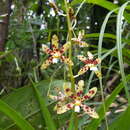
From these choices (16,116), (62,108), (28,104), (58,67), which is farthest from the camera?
(58,67)

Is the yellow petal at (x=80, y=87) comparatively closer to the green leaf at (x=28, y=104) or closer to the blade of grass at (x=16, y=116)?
the blade of grass at (x=16, y=116)

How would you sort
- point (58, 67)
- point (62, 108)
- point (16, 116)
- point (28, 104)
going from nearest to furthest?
1. point (62, 108)
2. point (16, 116)
3. point (28, 104)
4. point (58, 67)

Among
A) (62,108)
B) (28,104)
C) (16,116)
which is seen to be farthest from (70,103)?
(28,104)

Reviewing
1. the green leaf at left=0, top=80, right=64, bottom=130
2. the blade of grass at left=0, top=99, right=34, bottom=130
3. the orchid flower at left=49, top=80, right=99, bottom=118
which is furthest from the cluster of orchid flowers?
the green leaf at left=0, top=80, right=64, bottom=130

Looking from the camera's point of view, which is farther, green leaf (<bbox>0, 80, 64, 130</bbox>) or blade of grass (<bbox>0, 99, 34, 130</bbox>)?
green leaf (<bbox>0, 80, 64, 130</bbox>)

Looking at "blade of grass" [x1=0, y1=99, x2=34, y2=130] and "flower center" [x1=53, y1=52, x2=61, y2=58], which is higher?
"flower center" [x1=53, y1=52, x2=61, y2=58]

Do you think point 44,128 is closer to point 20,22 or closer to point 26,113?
point 26,113

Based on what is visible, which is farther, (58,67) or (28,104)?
(58,67)

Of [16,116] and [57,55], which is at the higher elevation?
[57,55]

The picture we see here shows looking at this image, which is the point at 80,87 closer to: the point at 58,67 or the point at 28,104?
the point at 28,104

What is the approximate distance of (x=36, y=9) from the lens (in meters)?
1.80

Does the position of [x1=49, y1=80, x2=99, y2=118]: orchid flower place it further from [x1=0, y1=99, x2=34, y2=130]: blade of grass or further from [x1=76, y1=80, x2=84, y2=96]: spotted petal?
[x1=0, y1=99, x2=34, y2=130]: blade of grass

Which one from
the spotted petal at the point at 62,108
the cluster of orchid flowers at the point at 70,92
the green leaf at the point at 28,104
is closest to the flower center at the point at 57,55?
the cluster of orchid flowers at the point at 70,92

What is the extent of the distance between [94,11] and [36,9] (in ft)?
1.12
